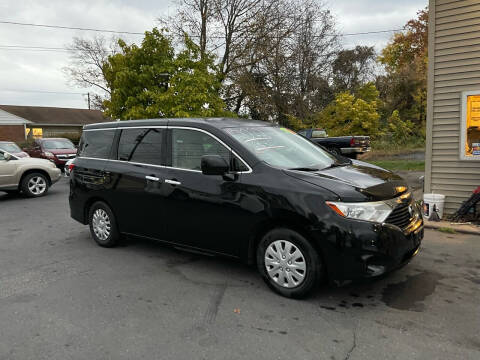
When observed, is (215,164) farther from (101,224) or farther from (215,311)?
(101,224)

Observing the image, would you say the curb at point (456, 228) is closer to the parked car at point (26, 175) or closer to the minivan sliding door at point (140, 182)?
the minivan sliding door at point (140, 182)

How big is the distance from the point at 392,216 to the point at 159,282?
2.56 metres

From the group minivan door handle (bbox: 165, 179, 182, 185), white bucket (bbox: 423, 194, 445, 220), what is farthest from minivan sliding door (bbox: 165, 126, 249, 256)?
white bucket (bbox: 423, 194, 445, 220)

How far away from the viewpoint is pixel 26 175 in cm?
1091

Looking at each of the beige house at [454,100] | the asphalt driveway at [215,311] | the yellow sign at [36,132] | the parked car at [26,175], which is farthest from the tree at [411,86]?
the yellow sign at [36,132]

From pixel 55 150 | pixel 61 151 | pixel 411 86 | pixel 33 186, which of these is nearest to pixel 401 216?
pixel 33 186

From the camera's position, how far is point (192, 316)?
11.4 ft

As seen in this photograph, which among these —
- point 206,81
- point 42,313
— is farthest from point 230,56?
point 42,313

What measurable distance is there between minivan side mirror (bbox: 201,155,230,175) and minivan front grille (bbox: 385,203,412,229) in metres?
1.65

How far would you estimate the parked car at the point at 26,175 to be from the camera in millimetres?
10492

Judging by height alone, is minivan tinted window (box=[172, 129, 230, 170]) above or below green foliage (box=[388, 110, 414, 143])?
below

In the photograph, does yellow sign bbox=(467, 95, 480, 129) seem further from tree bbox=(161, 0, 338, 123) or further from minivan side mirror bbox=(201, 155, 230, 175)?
tree bbox=(161, 0, 338, 123)

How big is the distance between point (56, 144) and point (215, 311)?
51.7 ft

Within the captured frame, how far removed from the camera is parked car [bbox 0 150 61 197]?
10492 mm
